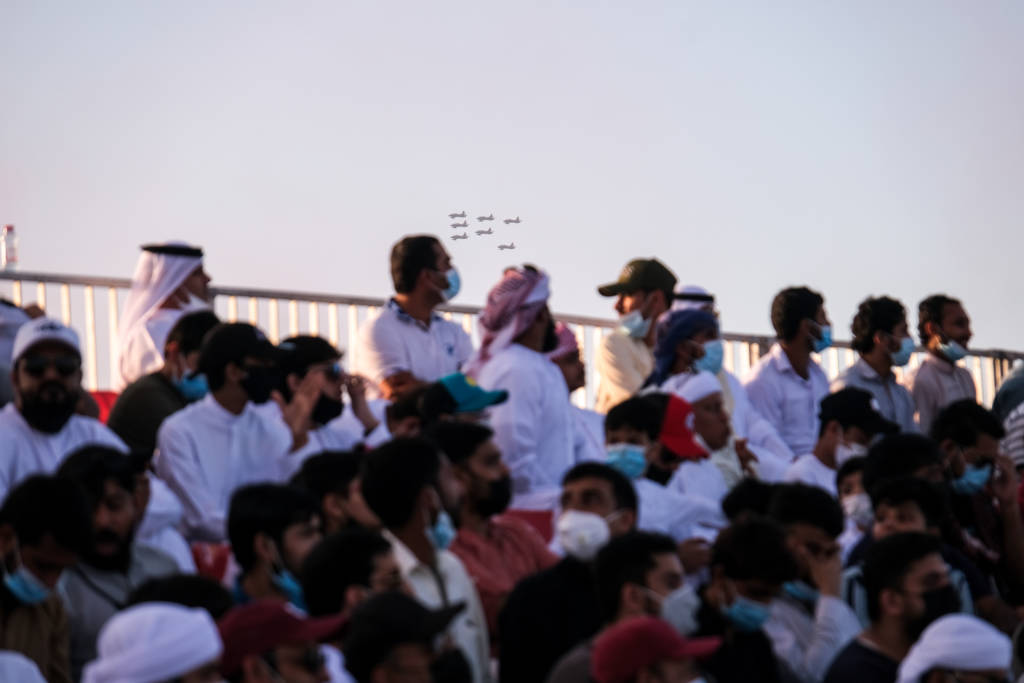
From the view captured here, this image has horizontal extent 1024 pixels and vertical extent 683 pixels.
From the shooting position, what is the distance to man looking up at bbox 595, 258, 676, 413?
12.4m

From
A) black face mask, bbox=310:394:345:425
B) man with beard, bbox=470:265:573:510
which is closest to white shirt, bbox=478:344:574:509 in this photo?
man with beard, bbox=470:265:573:510

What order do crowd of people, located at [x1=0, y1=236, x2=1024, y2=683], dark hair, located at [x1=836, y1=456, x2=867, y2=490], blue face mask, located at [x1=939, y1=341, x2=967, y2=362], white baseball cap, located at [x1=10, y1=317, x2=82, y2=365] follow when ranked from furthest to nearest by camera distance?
blue face mask, located at [x1=939, y1=341, x2=967, y2=362] < dark hair, located at [x1=836, y1=456, x2=867, y2=490] < white baseball cap, located at [x1=10, y1=317, x2=82, y2=365] < crowd of people, located at [x1=0, y1=236, x2=1024, y2=683]

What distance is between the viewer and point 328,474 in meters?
8.34

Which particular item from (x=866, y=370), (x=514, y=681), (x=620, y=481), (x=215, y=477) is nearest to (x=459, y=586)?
(x=514, y=681)

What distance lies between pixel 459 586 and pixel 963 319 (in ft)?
26.5

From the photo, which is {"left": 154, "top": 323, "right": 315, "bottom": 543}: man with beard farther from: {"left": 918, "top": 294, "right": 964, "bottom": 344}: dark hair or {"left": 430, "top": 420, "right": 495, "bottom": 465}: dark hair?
{"left": 918, "top": 294, "right": 964, "bottom": 344}: dark hair

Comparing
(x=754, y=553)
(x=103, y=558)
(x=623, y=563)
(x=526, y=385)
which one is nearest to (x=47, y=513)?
(x=103, y=558)

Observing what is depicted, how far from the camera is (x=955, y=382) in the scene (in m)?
14.6

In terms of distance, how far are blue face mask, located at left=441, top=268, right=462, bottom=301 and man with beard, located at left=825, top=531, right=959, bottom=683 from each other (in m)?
4.30

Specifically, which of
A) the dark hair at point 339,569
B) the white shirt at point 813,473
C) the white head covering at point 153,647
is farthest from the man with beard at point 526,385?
the white head covering at point 153,647

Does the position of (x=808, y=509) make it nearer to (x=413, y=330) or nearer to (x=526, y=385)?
(x=526, y=385)

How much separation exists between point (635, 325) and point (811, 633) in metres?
4.33

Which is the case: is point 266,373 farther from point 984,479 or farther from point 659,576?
point 984,479

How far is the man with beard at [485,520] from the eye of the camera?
26.9ft
